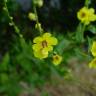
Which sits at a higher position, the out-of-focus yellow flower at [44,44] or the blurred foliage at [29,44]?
the blurred foliage at [29,44]

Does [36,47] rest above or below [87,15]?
below

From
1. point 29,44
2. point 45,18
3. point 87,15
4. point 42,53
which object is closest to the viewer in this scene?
point 42,53

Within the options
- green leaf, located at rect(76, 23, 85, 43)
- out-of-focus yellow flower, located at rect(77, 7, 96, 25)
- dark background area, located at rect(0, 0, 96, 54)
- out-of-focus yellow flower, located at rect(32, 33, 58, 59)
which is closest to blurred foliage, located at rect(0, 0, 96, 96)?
dark background area, located at rect(0, 0, 96, 54)

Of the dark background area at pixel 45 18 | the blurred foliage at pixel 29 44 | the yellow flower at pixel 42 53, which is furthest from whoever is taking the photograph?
the dark background area at pixel 45 18

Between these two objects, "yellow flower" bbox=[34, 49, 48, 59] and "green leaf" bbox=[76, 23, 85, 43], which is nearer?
"yellow flower" bbox=[34, 49, 48, 59]

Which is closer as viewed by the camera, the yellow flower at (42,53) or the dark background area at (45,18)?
the yellow flower at (42,53)

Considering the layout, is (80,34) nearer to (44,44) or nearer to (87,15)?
(87,15)

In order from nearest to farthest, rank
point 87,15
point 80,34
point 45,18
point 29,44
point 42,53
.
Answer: point 42,53 → point 87,15 → point 80,34 → point 29,44 → point 45,18

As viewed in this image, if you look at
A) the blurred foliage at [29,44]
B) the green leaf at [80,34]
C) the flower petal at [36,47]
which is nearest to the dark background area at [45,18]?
the blurred foliage at [29,44]

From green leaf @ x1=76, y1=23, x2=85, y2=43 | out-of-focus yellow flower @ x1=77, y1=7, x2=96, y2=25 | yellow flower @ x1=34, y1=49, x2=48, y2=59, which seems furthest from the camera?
green leaf @ x1=76, y1=23, x2=85, y2=43

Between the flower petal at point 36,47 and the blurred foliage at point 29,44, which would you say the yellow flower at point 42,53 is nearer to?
the flower petal at point 36,47

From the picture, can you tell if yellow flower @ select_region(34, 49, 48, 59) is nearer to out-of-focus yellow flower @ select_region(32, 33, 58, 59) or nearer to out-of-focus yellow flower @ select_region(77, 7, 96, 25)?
out-of-focus yellow flower @ select_region(32, 33, 58, 59)

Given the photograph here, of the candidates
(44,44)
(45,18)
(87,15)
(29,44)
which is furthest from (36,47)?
(45,18)
